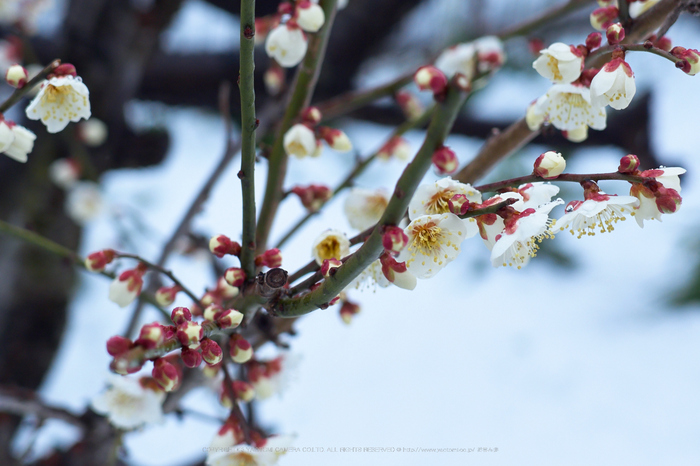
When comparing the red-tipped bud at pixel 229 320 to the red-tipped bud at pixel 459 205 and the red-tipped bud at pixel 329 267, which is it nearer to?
the red-tipped bud at pixel 329 267

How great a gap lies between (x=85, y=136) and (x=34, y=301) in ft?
1.56

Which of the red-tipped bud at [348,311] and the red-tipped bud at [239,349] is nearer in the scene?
the red-tipped bud at [239,349]

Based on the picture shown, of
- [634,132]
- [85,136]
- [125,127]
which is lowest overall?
[634,132]

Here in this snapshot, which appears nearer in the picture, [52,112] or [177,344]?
[177,344]

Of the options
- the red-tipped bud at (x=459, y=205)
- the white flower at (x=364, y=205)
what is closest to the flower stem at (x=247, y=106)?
the red-tipped bud at (x=459, y=205)

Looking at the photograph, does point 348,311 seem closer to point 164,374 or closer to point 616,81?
point 164,374

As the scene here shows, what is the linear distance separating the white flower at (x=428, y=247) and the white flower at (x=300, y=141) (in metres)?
0.21

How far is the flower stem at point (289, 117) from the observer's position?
63cm

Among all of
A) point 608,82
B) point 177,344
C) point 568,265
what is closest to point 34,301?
point 177,344

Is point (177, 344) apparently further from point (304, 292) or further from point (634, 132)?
point (634, 132)

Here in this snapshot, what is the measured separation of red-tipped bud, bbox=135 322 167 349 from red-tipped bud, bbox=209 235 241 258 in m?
0.12

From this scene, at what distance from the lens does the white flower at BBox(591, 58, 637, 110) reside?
45 cm

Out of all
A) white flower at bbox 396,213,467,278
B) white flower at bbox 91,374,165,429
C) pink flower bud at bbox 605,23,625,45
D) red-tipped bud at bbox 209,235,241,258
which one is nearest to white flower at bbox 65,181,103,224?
white flower at bbox 91,374,165,429

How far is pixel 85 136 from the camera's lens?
144cm
